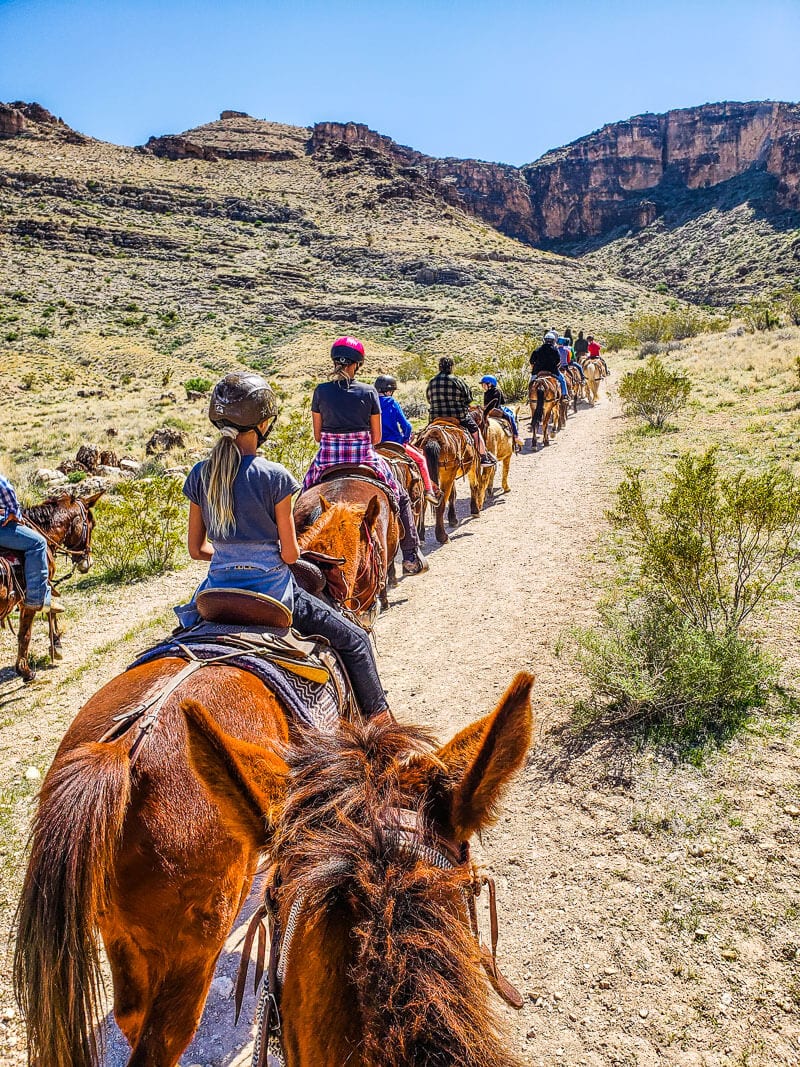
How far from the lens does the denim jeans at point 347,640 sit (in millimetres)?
3289

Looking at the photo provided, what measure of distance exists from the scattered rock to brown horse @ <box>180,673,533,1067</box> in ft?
58.7

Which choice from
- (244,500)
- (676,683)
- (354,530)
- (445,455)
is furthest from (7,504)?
(676,683)

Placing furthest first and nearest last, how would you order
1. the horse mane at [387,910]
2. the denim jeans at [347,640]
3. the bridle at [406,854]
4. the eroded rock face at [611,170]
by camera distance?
the eroded rock face at [611,170], the denim jeans at [347,640], the bridle at [406,854], the horse mane at [387,910]

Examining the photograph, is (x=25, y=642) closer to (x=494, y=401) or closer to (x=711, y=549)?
(x=711, y=549)

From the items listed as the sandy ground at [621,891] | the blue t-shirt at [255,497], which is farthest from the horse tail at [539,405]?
the blue t-shirt at [255,497]

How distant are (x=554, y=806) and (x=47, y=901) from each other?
3.00 meters

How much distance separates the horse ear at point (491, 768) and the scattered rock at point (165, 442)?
1812cm

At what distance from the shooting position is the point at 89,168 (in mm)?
73812

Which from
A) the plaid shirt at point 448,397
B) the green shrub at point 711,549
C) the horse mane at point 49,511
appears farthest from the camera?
the plaid shirt at point 448,397

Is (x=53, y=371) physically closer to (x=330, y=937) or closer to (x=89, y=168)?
(x=330, y=937)

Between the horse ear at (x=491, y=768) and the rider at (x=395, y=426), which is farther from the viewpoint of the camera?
the rider at (x=395, y=426)

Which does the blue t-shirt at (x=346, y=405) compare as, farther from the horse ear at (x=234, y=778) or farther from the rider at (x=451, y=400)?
the horse ear at (x=234, y=778)

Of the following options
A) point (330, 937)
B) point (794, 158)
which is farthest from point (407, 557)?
point (794, 158)

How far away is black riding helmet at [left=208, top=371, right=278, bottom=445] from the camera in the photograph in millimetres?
2822
